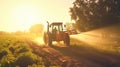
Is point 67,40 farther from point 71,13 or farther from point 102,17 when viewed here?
point 71,13

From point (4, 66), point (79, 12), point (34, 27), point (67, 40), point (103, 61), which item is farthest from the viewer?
point (34, 27)

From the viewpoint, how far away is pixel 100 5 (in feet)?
138

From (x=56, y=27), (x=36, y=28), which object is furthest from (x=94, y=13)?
(x=36, y=28)

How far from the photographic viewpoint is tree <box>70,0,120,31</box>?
132 ft

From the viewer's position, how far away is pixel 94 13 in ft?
140

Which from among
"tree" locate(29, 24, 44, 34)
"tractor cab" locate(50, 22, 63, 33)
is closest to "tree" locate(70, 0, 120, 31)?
"tractor cab" locate(50, 22, 63, 33)

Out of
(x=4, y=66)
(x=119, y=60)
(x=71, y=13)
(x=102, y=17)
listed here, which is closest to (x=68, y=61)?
(x=119, y=60)

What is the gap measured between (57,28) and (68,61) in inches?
455

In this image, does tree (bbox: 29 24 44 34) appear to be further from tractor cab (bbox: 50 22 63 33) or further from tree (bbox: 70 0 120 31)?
tractor cab (bbox: 50 22 63 33)

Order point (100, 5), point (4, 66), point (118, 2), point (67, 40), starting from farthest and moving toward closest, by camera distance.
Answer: point (100, 5)
point (118, 2)
point (67, 40)
point (4, 66)

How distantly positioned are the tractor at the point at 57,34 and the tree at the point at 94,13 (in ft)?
49.2

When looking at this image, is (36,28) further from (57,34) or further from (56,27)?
(57,34)

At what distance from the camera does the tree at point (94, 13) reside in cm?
4016

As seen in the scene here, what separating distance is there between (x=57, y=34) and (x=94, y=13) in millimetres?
17666
